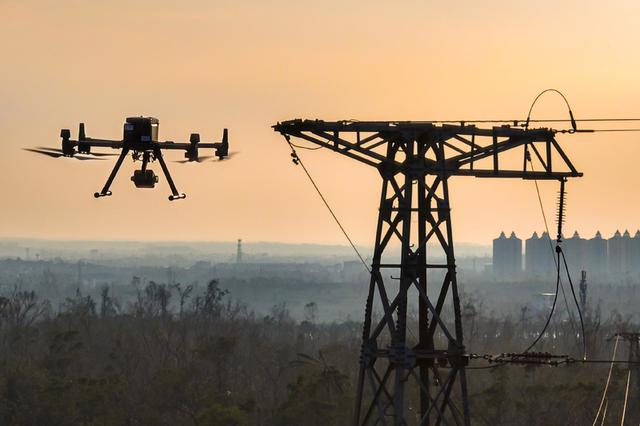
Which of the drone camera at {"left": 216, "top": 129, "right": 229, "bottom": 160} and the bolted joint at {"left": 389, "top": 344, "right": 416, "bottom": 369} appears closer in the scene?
the drone camera at {"left": 216, "top": 129, "right": 229, "bottom": 160}

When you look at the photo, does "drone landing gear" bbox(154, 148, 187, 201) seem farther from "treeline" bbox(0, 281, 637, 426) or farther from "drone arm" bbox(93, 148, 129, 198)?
"treeline" bbox(0, 281, 637, 426)

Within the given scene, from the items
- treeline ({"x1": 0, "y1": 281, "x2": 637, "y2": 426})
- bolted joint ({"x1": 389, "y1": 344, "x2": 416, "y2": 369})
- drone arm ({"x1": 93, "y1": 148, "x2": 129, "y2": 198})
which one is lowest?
treeline ({"x1": 0, "y1": 281, "x2": 637, "y2": 426})

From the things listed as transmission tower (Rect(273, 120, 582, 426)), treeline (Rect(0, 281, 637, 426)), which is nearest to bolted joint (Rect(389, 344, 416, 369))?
transmission tower (Rect(273, 120, 582, 426))

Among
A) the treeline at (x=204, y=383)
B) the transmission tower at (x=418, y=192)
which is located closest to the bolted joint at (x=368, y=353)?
the transmission tower at (x=418, y=192)

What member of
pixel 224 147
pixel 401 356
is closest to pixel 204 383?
pixel 401 356

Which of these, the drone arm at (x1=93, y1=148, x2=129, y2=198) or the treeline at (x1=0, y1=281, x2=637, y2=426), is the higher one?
the drone arm at (x1=93, y1=148, x2=129, y2=198)

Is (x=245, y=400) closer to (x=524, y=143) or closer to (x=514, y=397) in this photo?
(x=514, y=397)

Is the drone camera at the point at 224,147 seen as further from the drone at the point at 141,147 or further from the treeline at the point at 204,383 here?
the treeline at the point at 204,383
